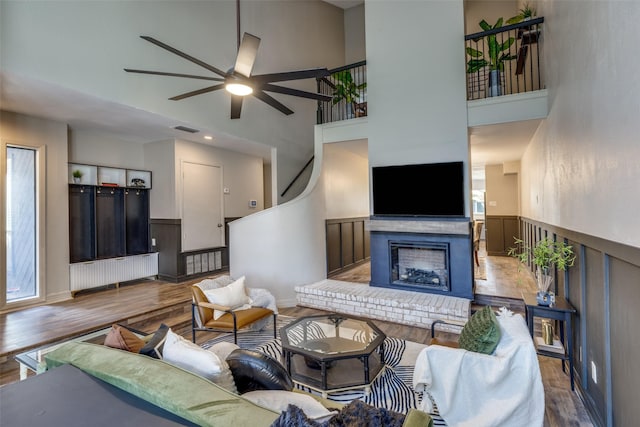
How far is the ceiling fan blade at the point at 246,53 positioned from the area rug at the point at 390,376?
2.92m

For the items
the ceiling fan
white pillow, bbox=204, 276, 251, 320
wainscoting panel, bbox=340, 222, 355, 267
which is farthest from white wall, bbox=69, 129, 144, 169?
wainscoting panel, bbox=340, 222, 355, 267

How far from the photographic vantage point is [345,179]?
21.0ft

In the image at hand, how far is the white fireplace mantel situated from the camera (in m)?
4.25

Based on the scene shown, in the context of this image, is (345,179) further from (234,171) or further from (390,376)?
(390,376)

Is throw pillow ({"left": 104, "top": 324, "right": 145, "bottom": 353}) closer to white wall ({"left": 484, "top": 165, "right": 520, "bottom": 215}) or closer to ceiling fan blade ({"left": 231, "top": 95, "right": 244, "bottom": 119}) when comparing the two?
ceiling fan blade ({"left": 231, "top": 95, "right": 244, "bottom": 119})

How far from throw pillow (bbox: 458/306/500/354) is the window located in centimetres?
568

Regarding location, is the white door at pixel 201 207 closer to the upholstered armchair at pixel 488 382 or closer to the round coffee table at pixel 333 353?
the round coffee table at pixel 333 353

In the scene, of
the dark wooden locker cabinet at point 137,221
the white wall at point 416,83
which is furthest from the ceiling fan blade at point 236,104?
the dark wooden locker cabinet at point 137,221

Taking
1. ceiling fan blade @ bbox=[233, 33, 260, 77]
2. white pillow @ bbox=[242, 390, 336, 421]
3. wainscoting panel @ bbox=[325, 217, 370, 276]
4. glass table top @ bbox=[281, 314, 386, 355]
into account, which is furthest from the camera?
wainscoting panel @ bbox=[325, 217, 370, 276]

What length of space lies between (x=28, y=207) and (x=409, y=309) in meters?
5.66

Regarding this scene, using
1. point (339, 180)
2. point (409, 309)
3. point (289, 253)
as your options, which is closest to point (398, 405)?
point (409, 309)

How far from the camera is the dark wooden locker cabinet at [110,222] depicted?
531 centimetres

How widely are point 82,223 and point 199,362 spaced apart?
4983 mm

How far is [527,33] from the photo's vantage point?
404 centimetres
